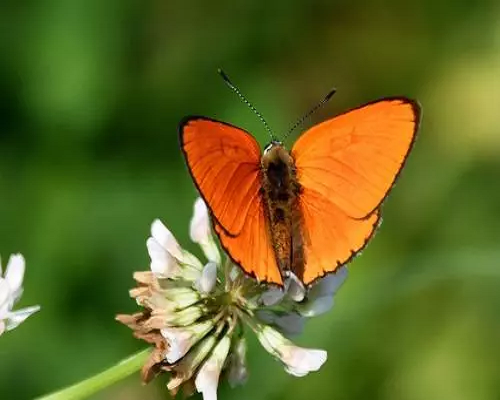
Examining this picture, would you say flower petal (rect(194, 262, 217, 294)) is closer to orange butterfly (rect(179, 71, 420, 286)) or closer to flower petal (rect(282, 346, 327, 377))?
orange butterfly (rect(179, 71, 420, 286))

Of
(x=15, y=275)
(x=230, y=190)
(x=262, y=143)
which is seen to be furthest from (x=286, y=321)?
(x=262, y=143)

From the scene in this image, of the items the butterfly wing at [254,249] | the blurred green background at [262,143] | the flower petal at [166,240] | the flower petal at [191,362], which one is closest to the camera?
the butterfly wing at [254,249]

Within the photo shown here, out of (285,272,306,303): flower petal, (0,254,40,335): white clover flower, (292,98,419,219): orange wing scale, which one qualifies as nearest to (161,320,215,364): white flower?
(285,272,306,303): flower petal

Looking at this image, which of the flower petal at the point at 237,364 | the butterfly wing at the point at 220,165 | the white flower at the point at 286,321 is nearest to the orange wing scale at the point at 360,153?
the butterfly wing at the point at 220,165

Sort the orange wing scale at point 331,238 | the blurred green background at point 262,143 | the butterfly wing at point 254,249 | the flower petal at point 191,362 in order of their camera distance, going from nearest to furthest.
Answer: the butterfly wing at point 254,249
the orange wing scale at point 331,238
the flower petal at point 191,362
the blurred green background at point 262,143

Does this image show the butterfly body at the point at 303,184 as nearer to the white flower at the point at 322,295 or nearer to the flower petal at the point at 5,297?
the white flower at the point at 322,295

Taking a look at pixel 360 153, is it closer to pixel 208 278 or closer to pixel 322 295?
pixel 322 295
